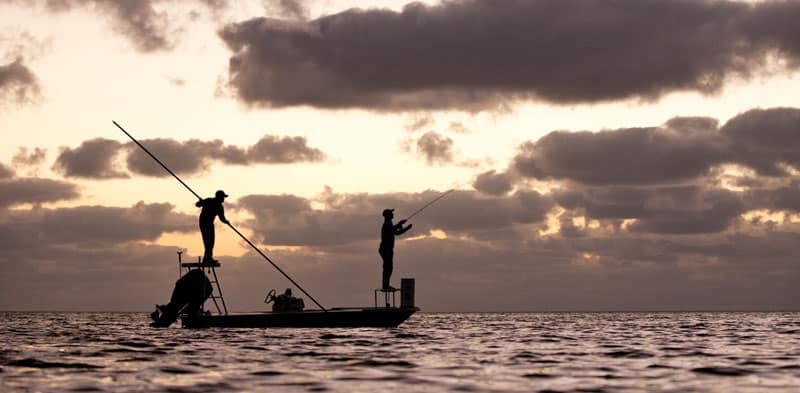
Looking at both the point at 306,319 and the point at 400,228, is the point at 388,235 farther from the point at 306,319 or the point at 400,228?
the point at 306,319

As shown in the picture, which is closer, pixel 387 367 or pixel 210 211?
pixel 387 367

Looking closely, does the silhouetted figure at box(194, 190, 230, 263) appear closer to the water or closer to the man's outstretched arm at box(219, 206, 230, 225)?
the man's outstretched arm at box(219, 206, 230, 225)

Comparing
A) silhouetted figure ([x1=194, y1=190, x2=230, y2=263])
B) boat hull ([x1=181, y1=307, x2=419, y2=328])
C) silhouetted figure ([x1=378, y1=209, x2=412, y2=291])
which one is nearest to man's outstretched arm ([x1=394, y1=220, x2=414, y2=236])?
silhouetted figure ([x1=378, y1=209, x2=412, y2=291])

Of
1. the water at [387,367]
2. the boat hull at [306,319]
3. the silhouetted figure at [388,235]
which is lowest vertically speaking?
the water at [387,367]

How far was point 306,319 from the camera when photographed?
33.0m

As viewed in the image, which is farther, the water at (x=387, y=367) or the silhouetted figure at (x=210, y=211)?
the silhouetted figure at (x=210, y=211)

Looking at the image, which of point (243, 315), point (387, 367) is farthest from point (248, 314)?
point (387, 367)

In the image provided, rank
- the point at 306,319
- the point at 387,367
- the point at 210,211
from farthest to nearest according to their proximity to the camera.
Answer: the point at 306,319 < the point at 210,211 < the point at 387,367

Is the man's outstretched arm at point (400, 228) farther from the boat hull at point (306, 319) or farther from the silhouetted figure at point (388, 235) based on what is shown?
the boat hull at point (306, 319)

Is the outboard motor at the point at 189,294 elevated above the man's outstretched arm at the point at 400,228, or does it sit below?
below

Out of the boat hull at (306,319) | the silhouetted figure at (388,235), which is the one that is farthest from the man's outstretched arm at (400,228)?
the boat hull at (306,319)

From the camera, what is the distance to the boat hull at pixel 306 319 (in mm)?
32375

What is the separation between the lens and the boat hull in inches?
1275

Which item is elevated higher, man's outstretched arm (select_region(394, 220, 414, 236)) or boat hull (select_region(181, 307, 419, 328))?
man's outstretched arm (select_region(394, 220, 414, 236))
